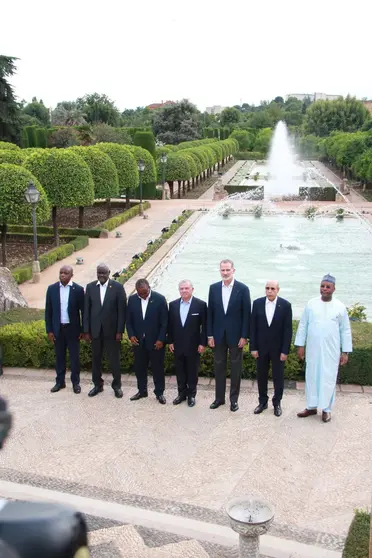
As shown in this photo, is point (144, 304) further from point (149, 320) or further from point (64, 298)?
point (64, 298)

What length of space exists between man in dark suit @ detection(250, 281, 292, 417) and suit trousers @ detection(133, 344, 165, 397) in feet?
3.41

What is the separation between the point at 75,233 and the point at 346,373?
1513 cm

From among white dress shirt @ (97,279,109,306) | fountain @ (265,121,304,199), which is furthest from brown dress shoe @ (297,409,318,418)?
fountain @ (265,121,304,199)

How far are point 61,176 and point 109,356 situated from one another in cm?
1434

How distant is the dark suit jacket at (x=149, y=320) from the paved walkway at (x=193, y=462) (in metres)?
0.72

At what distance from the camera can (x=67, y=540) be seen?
1.13 metres

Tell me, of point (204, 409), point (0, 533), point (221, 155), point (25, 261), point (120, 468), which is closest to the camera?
point (0, 533)

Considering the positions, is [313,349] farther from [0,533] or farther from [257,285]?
[257,285]

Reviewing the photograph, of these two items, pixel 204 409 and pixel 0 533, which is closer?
pixel 0 533

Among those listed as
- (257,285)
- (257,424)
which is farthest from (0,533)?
(257,285)

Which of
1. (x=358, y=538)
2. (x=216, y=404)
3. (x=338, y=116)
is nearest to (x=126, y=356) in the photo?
(x=216, y=404)

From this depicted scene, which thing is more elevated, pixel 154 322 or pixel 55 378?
pixel 154 322

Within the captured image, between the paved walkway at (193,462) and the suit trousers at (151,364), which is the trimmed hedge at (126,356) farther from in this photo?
the suit trousers at (151,364)

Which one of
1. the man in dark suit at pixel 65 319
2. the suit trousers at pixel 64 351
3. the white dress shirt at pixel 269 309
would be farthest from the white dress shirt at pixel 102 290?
the white dress shirt at pixel 269 309
